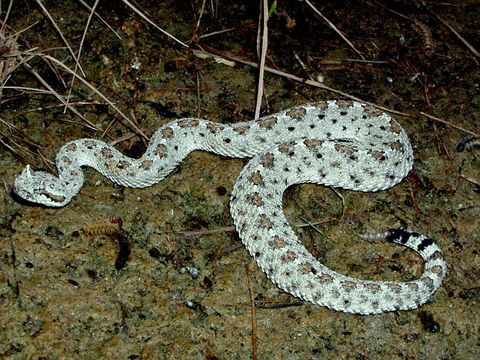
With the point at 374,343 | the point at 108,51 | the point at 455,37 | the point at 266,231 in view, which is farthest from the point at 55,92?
the point at 455,37

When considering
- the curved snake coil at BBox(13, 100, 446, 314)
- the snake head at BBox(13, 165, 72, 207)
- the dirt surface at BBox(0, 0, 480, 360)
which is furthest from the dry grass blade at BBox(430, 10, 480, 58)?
the snake head at BBox(13, 165, 72, 207)

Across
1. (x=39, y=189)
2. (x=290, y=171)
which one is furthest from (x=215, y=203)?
(x=39, y=189)

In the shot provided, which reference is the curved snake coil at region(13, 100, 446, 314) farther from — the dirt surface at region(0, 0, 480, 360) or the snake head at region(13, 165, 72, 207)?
the dirt surface at region(0, 0, 480, 360)

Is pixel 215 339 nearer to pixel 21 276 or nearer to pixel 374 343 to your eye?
pixel 374 343

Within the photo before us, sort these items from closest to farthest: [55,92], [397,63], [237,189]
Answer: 1. [237,189]
2. [55,92]
3. [397,63]

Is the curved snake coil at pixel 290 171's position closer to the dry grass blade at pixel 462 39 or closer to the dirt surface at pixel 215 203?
the dirt surface at pixel 215 203

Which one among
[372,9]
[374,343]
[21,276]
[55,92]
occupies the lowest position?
[374,343]
